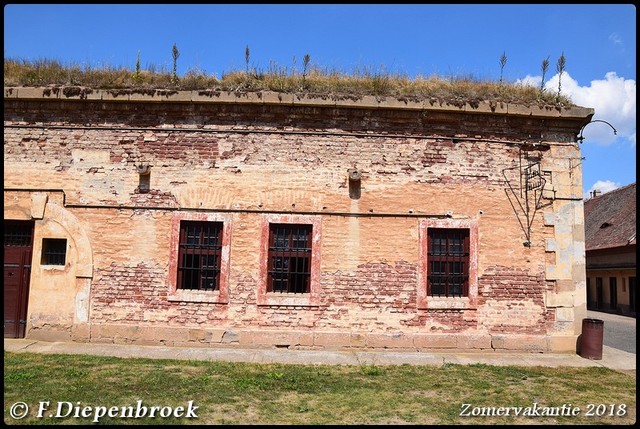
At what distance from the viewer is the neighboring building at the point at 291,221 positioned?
33.6ft

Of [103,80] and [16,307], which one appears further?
[103,80]

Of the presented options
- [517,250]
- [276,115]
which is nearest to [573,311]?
[517,250]

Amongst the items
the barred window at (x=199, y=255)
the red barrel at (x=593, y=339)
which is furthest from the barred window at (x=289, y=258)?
the red barrel at (x=593, y=339)

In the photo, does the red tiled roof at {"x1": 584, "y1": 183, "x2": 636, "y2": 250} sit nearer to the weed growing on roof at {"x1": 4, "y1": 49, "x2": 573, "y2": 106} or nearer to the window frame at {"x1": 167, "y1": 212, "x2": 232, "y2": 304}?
the weed growing on roof at {"x1": 4, "y1": 49, "x2": 573, "y2": 106}

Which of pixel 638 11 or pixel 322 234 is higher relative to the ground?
pixel 638 11

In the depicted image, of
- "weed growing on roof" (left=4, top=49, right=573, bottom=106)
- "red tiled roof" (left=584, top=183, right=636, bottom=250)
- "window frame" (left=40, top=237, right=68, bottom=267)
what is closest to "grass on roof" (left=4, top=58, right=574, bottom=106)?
"weed growing on roof" (left=4, top=49, right=573, bottom=106)

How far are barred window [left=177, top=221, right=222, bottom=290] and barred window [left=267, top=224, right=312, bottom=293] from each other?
1145 millimetres

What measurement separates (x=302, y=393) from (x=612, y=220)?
2668 cm

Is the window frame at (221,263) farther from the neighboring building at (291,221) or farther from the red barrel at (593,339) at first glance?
the red barrel at (593,339)

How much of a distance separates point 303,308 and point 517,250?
4769mm

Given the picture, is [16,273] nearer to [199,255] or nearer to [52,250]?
[52,250]

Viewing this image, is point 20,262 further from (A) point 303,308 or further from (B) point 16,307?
(A) point 303,308

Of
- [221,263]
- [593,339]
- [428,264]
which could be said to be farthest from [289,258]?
[593,339]

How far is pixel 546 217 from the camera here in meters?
10.6
